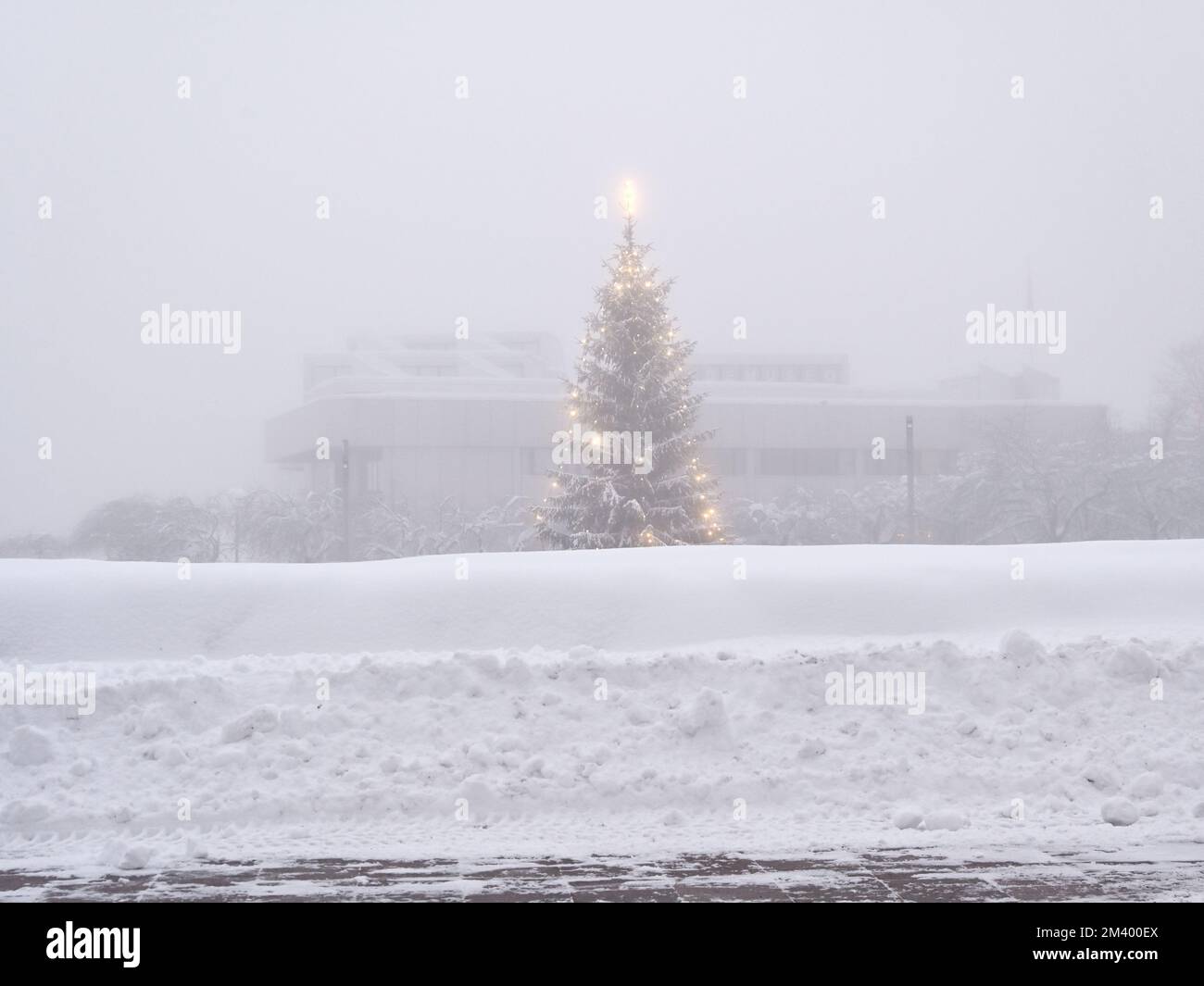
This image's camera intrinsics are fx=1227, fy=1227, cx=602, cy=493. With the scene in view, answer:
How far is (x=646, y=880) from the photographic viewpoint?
659 cm

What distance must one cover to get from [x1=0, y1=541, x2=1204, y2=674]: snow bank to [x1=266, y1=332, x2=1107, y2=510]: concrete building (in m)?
48.6

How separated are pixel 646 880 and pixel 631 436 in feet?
50.4

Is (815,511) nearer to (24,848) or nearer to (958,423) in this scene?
(958,423)

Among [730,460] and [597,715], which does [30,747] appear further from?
[730,460]

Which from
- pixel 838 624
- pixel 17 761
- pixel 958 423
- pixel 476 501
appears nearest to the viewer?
pixel 17 761

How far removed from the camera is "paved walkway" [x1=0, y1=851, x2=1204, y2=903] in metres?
6.23

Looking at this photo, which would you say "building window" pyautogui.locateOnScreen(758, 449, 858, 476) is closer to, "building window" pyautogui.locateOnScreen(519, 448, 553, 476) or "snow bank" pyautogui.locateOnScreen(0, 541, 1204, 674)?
"building window" pyautogui.locateOnScreen(519, 448, 553, 476)

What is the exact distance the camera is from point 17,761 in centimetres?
842

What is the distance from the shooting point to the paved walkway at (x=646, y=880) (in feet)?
20.4

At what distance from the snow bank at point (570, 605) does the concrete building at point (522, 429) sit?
48552 mm

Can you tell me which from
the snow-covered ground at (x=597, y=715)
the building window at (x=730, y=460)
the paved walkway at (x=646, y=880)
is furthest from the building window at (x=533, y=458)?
the paved walkway at (x=646, y=880)

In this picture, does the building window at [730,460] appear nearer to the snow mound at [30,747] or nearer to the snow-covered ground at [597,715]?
the snow-covered ground at [597,715]
